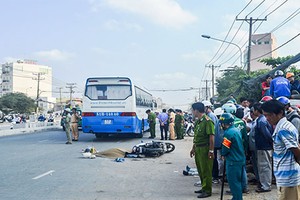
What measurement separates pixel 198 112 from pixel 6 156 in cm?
961

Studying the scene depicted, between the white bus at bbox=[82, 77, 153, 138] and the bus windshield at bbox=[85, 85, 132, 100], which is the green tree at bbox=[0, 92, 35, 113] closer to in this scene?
the bus windshield at bbox=[85, 85, 132, 100]

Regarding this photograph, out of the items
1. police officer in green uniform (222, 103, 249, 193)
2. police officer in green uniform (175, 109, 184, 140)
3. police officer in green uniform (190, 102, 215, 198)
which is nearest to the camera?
police officer in green uniform (222, 103, 249, 193)

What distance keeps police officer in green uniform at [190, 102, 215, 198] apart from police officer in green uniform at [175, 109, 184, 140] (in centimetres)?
1548

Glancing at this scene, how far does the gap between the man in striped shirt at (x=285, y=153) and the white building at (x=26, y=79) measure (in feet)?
352

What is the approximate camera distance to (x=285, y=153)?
4523 millimetres

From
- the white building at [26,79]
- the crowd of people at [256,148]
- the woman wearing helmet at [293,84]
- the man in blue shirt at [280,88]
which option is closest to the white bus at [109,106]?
the woman wearing helmet at [293,84]

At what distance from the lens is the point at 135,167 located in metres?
12.3

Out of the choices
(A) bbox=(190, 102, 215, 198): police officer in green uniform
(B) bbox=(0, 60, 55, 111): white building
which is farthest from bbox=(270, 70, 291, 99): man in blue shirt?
(B) bbox=(0, 60, 55, 111): white building

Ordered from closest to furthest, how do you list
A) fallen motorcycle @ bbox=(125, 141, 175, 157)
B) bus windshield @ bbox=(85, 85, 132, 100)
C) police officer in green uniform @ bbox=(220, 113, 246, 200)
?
police officer in green uniform @ bbox=(220, 113, 246, 200) < fallen motorcycle @ bbox=(125, 141, 175, 157) < bus windshield @ bbox=(85, 85, 132, 100)

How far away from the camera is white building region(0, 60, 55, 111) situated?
117 m

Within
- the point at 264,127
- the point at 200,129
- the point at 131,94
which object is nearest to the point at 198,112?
the point at 200,129

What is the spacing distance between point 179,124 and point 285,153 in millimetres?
19482

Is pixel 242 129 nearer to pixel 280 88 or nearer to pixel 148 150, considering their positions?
pixel 280 88

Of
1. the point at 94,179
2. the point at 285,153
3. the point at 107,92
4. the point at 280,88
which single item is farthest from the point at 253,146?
the point at 107,92
